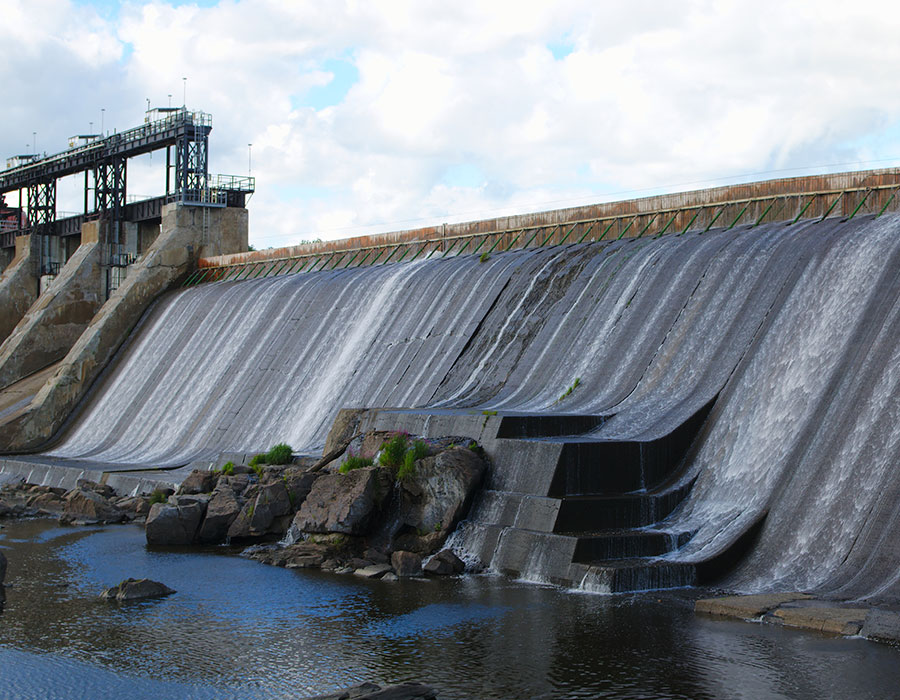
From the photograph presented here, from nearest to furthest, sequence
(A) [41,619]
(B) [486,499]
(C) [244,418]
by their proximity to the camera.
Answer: (A) [41,619] → (B) [486,499] → (C) [244,418]

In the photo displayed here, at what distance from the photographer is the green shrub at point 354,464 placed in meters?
20.4

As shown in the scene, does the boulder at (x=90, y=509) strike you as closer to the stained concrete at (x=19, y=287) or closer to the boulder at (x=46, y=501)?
the boulder at (x=46, y=501)

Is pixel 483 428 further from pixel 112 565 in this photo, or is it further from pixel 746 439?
pixel 112 565

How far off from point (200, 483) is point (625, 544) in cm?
1050

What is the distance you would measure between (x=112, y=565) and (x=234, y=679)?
26.6 feet

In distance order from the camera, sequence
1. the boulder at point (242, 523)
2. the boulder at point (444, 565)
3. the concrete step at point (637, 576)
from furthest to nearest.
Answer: the boulder at point (242, 523) → the boulder at point (444, 565) → the concrete step at point (637, 576)

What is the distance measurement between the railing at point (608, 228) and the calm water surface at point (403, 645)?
11.9 m

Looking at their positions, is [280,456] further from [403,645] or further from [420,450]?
[403,645]

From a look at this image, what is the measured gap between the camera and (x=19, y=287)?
53062 millimetres

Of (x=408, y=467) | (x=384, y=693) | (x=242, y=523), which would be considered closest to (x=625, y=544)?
(x=408, y=467)

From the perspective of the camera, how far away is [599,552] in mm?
16797

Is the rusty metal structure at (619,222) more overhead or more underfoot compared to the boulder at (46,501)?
more overhead

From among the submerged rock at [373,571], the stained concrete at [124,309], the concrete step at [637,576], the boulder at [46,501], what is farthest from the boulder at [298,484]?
the stained concrete at [124,309]

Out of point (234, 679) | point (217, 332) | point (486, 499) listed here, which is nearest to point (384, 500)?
point (486, 499)
